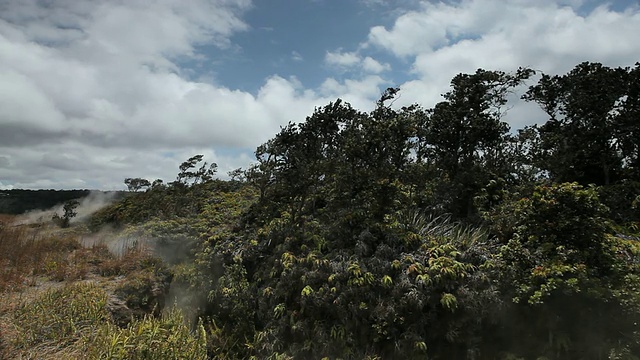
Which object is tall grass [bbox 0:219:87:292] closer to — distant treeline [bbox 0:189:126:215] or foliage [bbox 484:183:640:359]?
foliage [bbox 484:183:640:359]

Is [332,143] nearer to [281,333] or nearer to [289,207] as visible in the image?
[289,207]

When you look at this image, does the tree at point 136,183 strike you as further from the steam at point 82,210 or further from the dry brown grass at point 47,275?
the dry brown grass at point 47,275

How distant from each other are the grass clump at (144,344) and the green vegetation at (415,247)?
3cm

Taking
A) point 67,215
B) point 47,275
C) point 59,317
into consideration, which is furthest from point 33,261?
point 67,215

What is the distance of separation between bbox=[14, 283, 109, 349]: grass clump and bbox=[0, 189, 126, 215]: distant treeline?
60.5 ft

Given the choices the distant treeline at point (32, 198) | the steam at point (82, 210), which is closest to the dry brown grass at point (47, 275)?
the steam at point (82, 210)

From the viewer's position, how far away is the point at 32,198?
29.2 m

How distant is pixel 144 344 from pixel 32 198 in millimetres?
31362

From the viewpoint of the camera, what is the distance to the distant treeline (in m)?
25.8

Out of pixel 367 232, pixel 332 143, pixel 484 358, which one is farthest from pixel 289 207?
pixel 484 358

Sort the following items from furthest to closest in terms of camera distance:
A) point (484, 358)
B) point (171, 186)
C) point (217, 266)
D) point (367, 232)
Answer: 1. point (171, 186)
2. point (217, 266)
3. point (367, 232)
4. point (484, 358)

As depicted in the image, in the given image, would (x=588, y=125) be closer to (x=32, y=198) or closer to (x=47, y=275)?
(x=47, y=275)

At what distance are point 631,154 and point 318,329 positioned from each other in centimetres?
806

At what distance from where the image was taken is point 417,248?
6844 mm
